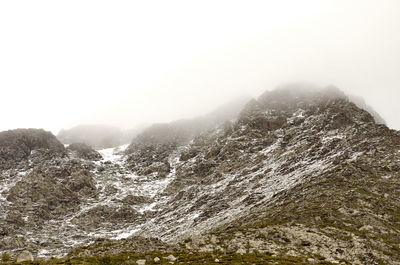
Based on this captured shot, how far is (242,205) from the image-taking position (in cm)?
9888

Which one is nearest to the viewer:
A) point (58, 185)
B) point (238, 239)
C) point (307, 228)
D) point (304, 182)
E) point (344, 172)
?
point (238, 239)

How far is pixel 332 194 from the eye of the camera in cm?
6962

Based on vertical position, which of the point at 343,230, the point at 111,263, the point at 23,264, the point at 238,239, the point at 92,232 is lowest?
the point at 92,232

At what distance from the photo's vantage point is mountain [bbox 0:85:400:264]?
44250mm

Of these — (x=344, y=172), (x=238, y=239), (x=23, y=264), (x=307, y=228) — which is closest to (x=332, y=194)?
(x=344, y=172)

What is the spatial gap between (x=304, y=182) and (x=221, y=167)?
8563 cm

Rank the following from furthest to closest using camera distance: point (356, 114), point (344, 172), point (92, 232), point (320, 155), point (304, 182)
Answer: point (356, 114), point (92, 232), point (320, 155), point (304, 182), point (344, 172)

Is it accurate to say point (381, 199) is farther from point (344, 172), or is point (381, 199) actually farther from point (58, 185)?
point (58, 185)

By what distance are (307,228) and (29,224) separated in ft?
427

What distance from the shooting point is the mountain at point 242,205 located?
44250 mm

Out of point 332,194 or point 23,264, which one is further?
point 332,194

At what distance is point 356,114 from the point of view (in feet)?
533

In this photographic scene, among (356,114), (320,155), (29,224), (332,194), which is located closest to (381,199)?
(332,194)

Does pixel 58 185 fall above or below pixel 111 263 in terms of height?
below
